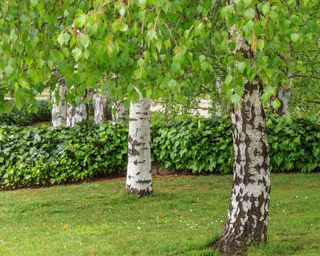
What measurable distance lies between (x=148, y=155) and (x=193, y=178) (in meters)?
2.60

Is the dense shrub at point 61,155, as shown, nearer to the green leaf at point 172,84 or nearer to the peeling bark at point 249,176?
the peeling bark at point 249,176

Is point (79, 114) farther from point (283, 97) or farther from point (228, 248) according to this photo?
point (228, 248)

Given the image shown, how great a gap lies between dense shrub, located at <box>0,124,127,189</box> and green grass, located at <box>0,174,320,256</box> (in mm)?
585

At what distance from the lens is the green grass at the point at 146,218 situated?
802 cm

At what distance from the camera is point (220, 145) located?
14.0 metres

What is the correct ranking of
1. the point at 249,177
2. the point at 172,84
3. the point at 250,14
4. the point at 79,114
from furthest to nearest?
the point at 79,114, the point at 249,177, the point at 172,84, the point at 250,14

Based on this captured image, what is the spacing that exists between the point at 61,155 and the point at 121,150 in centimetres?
149

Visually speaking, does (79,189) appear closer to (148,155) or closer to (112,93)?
(148,155)

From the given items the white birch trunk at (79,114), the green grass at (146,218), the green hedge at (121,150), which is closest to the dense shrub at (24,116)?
the white birch trunk at (79,114)

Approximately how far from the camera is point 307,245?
25.5 ft

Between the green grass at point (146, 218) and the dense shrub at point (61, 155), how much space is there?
58 centimetres

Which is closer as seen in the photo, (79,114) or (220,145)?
(220,145)

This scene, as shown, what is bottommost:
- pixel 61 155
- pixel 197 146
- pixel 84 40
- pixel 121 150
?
pixel 61 155

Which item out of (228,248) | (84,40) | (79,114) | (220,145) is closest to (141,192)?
(220,145)
